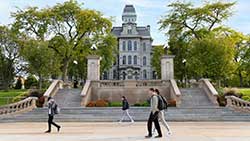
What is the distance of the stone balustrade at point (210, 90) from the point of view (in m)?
30.1

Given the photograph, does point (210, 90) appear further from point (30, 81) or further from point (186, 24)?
point (30, 81)

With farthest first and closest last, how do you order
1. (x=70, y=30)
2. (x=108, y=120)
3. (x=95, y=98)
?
(x=70, y=30), (x=95, y=98), (x=108, y=120)

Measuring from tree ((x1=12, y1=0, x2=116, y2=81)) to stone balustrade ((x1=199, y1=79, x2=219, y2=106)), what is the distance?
17439 millimetres

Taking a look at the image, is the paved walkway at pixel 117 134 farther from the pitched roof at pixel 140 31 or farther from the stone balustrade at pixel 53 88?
the pitched roof at pixel 140 31

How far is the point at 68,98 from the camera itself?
32.5 m

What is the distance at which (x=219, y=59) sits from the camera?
127ft

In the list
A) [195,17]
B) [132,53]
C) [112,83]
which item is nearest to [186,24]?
[195,17]

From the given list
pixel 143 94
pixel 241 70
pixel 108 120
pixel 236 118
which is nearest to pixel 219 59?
pixel 143 94

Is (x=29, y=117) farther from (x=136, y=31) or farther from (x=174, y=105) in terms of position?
(x=136, y=31)

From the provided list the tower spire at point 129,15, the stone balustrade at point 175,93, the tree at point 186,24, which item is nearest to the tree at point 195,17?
the tree at point 186,24

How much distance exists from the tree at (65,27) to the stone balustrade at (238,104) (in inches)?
953

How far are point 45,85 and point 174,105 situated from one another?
24.4 meters

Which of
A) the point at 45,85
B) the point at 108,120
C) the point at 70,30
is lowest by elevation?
the point at 108,120

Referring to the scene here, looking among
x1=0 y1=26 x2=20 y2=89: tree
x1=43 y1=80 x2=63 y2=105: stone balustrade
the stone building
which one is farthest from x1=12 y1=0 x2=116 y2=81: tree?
the stone building
